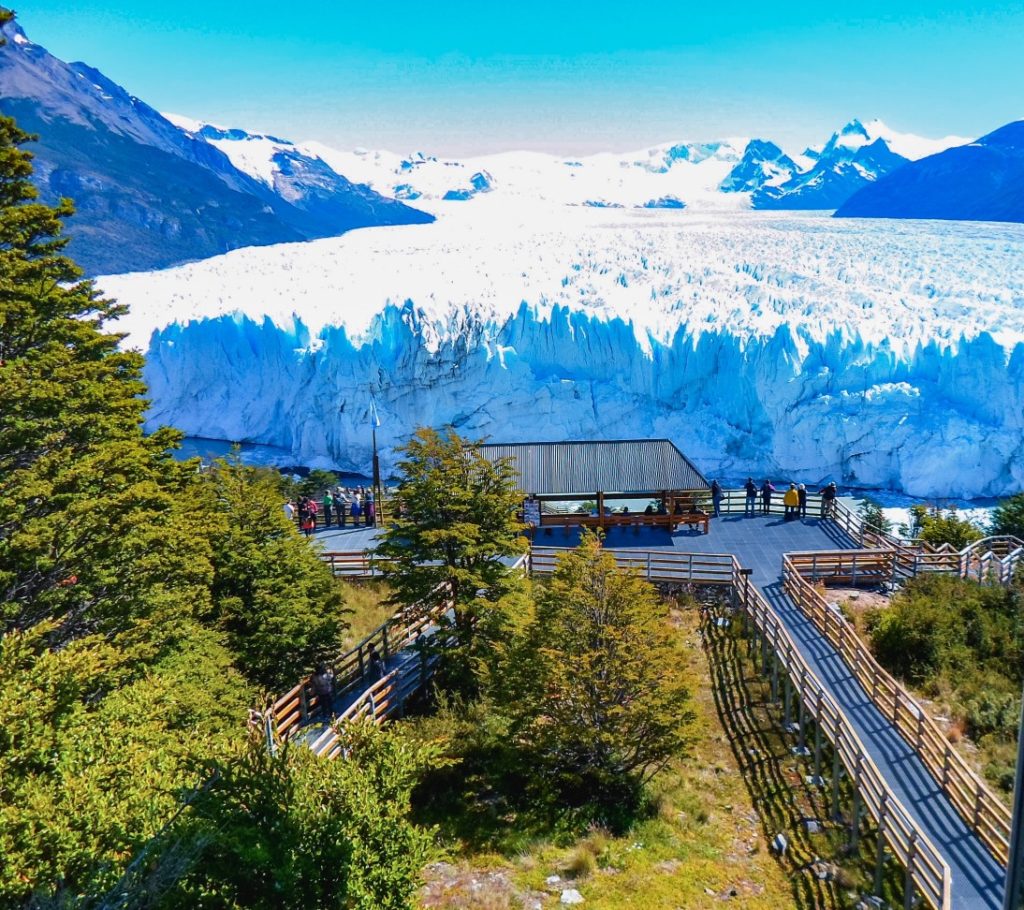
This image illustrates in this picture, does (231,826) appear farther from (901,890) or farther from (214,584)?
(901,890)

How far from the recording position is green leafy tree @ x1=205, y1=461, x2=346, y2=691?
42.1 feet

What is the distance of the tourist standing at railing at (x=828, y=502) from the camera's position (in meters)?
21.8

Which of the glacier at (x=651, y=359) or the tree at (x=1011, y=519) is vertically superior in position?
the glacier at (x=651, y=359)

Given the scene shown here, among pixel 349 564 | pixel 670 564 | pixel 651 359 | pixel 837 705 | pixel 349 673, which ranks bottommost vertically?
pixel 349 673

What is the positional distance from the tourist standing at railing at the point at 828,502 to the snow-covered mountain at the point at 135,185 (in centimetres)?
6704

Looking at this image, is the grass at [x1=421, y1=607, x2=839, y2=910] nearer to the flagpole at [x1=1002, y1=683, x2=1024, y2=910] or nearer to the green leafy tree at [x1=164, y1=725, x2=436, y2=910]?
the green leafy tree at [x1=164, y1=725, x2=436, y2=910]

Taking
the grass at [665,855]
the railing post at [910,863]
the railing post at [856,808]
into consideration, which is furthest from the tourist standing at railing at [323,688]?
the railing post at [910,863]

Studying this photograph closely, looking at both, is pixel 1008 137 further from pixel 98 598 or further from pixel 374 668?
pixel 98 598

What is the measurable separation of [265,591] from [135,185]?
281ft

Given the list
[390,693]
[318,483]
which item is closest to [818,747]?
[390,693]

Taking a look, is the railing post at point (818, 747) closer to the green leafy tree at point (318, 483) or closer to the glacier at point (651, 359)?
the green leafy tree at point (318, 483)

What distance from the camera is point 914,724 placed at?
11.1 meters

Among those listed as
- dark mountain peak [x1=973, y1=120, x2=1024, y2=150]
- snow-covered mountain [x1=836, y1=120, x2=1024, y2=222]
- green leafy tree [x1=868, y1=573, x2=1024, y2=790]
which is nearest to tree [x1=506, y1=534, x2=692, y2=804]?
green leafy tree [x1=868, y1=573, x2=1024, y2=790]

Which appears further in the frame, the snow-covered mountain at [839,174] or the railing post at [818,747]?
the snow-covered mountain at [839,174]
